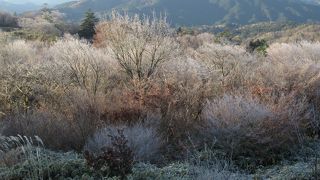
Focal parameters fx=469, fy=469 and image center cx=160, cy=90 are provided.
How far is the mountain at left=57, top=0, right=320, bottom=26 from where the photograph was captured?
572 ft

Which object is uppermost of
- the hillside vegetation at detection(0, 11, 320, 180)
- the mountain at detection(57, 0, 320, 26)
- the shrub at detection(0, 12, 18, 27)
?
the hillside vegetation at detection(0, 11, 320, 180)

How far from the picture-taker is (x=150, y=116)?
552 inches

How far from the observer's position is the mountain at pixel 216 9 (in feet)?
572

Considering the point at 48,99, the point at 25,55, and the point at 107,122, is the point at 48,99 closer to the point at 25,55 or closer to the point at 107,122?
the point at 107,122

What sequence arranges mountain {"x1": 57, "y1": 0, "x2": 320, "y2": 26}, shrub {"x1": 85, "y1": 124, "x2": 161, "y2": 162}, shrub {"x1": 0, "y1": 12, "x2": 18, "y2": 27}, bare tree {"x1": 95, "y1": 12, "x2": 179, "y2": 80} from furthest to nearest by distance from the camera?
mountain {"x1": 57, "y1": 0, "x2": 320, "y2": 26}, shrub {"x1": 0, "y1": 12, "x2": 18, "y2": 27}, bare tree {"x1": 95, "y1": 12, "x2": 179, "y2": 80}, shrub {"x1": 85, "y1": 124, "x2": 161, "y2": 162}

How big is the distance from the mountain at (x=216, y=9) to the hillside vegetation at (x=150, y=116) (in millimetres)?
147158

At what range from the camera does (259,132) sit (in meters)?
12.0

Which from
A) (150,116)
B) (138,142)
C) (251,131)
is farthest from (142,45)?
(138,142)

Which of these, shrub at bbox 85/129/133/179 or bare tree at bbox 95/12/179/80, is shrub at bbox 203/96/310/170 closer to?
shrub at bbox 85/129/133/179

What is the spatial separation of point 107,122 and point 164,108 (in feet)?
6.68

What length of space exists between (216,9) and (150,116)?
18100 cm

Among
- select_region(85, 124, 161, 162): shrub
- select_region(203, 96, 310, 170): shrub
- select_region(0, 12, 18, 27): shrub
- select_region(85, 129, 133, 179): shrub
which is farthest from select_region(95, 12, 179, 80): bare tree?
select_region(0, 12, 18, 27): shrub

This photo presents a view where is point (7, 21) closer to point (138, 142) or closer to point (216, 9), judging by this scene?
point (138, 142)

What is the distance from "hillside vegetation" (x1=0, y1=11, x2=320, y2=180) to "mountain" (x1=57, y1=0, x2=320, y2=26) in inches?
5794
